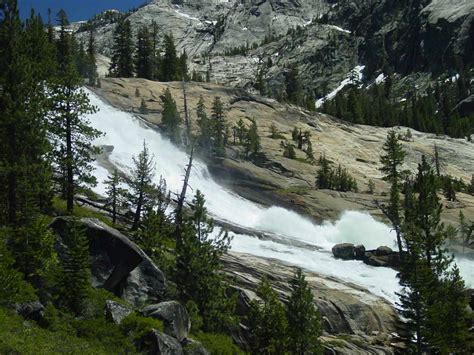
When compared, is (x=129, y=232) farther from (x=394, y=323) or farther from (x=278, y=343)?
(x=394, y=323)

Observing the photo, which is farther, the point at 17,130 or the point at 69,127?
the point at 69,127

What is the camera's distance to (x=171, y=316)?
78.5ft

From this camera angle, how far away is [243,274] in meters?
36.7

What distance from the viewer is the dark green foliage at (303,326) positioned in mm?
30094

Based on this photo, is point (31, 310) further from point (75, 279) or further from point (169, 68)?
point (169, 68)

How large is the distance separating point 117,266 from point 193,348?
569cm

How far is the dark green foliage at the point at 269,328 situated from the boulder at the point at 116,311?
8.79 m

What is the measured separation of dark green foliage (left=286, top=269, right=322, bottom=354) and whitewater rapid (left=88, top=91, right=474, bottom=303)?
10.5 meters

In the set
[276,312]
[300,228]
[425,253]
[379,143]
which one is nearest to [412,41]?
[379,143]

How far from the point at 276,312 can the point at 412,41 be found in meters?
185

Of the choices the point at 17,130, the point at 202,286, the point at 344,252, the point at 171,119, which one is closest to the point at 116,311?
the point at 202,286

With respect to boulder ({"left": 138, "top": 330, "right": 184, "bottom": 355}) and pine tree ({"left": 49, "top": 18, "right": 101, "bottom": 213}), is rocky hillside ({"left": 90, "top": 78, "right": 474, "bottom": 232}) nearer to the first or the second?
pine tree ({"left": 49, "top": 18, "right": 101, "bottom": 213})

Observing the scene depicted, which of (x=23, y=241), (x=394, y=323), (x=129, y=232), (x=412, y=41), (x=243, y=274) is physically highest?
(x=412, y=41)

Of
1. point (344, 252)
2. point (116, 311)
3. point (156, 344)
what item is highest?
point (116, 311)
